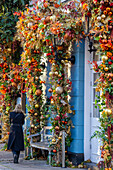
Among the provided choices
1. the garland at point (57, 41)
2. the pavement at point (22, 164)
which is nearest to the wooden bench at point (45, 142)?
the garland at point (57, 41)

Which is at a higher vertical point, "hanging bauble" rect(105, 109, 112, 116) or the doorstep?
"hanging bauble" rect(105, 109, 112, 116)

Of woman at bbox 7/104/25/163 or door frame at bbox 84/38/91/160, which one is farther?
woman at bbox 7/104/25/163

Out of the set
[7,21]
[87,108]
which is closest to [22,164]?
[87,108]

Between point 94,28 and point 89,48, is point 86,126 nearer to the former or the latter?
point 89,48

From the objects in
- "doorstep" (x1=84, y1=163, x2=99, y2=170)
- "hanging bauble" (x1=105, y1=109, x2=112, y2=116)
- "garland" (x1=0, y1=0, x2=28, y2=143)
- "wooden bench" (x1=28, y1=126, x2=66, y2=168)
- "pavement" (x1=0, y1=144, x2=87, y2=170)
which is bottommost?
"pavement" (x1=0, y1=144, x2=87, y2=170)

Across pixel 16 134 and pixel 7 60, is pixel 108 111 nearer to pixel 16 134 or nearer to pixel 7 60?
pixel 16 134

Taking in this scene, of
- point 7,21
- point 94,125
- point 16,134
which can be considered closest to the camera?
point 94,125

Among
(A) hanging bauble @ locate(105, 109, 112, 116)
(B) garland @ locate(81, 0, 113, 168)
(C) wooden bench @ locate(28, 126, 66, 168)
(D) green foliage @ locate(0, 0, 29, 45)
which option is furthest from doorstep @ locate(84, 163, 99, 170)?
(D) green foliage @ locate(0, 0, 29, 45)

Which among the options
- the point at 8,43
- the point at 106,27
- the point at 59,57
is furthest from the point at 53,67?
the point at 8,43

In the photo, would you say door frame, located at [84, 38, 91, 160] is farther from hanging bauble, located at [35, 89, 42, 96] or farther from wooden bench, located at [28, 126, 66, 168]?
hanging bauble, located at [35, 89, 42, 96]

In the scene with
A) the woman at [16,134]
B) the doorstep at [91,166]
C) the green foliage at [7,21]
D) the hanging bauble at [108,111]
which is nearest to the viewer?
the hanging bauble at [108,111]

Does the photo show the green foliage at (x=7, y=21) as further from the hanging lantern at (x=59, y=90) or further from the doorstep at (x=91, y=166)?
the doorstep at (x=91, y=166)

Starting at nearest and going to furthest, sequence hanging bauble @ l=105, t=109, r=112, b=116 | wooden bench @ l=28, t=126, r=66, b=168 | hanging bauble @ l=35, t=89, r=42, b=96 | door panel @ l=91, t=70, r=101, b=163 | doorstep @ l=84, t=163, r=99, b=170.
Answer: hanging bauble @ l=105, t=109, r=112, b=116 → doorstep @ l=84, t=163, r=99, b=170 → door panel @ l=91, t=70, r=101, b=163 → wooden bench @ l=28, t=126, r=66, b=168 → hanging bauble @ l=35, t=89, r=42, b=96

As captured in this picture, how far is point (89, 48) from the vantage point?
970 cm
